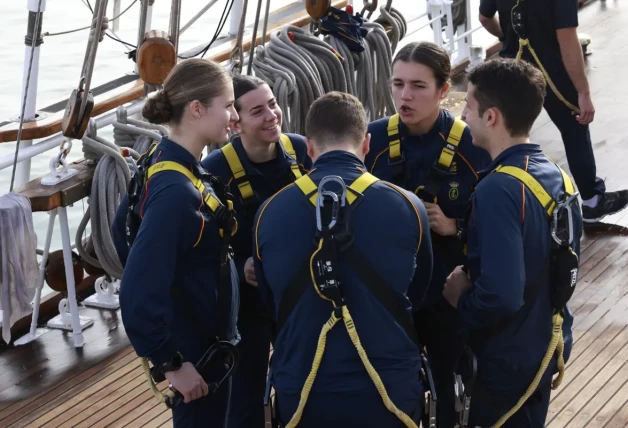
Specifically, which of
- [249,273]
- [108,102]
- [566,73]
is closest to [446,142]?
[249,273]

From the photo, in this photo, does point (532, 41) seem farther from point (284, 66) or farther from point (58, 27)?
point (58, 27)

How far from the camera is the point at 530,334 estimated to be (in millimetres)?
2531

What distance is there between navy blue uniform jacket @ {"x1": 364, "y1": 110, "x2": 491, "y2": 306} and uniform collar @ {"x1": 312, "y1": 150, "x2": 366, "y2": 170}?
61 centimetres

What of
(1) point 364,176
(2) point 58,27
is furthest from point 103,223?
(2) point 58,27

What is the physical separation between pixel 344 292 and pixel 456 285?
1.76 ft

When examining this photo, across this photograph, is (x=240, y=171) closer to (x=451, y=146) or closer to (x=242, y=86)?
(x=242, y=86)

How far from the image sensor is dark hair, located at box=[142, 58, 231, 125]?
8.46 feet

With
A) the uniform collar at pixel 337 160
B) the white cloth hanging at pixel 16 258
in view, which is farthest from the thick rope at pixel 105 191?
the uniform collar at pixel 337 160

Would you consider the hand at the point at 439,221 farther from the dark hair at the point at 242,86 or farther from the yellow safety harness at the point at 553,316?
the dark hair at the point at 242,86

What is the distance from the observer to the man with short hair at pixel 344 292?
2229 mm


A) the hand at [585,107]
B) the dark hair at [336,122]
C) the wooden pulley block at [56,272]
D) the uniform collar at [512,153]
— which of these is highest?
the dark hair at [336,122]

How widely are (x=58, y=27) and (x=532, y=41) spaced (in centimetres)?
929

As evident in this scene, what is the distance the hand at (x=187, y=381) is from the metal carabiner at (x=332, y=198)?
1.88ft

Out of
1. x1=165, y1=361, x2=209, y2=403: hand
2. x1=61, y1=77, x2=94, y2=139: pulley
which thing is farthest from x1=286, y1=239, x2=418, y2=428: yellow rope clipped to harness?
x1=61, y1=77, x2=94, y2=139: pulley
